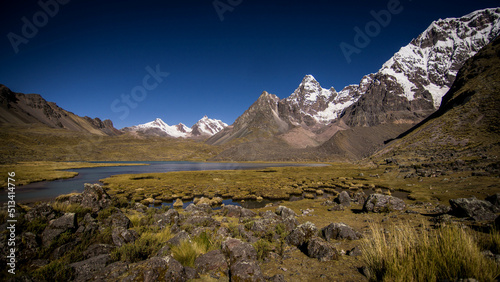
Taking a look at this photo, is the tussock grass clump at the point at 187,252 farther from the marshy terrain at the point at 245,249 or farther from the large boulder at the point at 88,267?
the large boulder at the point at 88,267

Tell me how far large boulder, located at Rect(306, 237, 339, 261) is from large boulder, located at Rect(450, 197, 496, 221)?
10.8m

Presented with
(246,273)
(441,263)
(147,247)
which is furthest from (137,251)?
(441,263)

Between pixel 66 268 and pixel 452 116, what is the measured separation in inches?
4900

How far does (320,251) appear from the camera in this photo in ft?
30.2

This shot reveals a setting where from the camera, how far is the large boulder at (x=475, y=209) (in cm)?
1227

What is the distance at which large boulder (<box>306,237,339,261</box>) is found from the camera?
8.85 m

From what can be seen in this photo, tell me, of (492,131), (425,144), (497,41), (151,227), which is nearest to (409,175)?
(492,131)

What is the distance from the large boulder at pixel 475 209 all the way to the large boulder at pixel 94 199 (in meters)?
24.7

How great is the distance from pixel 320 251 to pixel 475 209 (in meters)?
12.0

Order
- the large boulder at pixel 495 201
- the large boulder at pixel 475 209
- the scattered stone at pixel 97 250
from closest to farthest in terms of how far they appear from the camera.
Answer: the scattered stone at pixel 97 250 → the large boulder at pixel 475 209 → the large boulder at pixel 495 201

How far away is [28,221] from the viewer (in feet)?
30.7

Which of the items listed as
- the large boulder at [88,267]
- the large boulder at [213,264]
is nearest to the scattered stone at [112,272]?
the large boulder at [88,267]

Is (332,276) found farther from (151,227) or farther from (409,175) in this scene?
(409,175)

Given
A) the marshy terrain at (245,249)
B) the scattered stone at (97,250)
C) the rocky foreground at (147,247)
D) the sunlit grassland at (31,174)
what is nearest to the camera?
the marshy terrain at (245,249)
